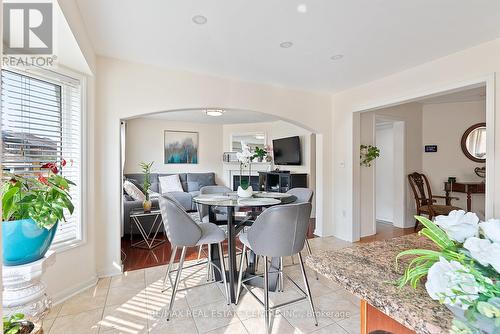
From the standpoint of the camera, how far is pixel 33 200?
1028 mm

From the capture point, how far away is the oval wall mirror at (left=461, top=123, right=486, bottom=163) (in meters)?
4.25

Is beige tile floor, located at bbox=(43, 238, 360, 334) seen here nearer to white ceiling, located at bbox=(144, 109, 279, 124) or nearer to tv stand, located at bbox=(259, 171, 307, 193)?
tv stand, located at bbox=(259, 171, 307, 193)

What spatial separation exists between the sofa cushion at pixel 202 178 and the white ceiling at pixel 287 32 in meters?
3.95

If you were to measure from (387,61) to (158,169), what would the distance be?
559 centimetres

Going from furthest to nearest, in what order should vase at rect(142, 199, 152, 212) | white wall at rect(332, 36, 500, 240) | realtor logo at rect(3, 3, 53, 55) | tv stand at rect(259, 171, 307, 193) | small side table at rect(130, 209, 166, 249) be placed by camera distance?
tv stand at rect(259, 171, 307, 193), vase at rect(142, 199, 152, 212), small side table at rect(130, 209, 166, 249), white wall at rect(332, 36, 500, 240), realtor logo at rect(3, 3, 53, 55)

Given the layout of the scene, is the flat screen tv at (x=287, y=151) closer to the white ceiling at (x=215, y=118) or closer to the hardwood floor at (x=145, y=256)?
the white ceiling at (x=215, y=118)

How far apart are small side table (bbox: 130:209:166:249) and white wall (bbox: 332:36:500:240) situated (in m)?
2.97

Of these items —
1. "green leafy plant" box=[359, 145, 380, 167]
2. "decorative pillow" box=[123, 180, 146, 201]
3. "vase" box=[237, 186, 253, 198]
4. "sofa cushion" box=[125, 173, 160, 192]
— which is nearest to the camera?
"vase" box=[237, 186, 253, 198]

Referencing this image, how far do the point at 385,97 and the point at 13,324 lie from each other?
3.96 metres

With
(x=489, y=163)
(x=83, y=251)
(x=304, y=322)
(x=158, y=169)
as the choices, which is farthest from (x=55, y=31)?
(x=158, y=169)

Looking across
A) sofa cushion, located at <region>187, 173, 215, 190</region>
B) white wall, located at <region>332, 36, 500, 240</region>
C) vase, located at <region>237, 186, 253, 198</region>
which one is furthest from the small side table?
white wall, located at <region>332, 36, 500, 240</region>

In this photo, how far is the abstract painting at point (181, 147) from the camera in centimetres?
657

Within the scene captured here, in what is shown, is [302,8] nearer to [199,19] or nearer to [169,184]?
[199,19]

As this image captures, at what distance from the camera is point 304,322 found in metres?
1.92
